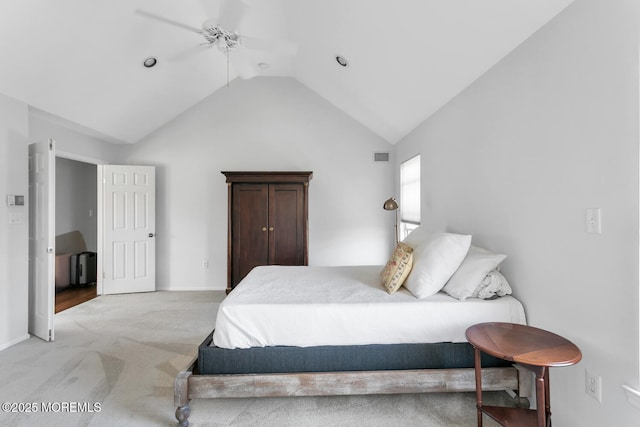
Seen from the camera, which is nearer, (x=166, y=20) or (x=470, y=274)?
(x=470, y=274)

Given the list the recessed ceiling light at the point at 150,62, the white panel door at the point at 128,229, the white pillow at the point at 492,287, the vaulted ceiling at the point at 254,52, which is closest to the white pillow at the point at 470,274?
the white pillow at the point at 492,287

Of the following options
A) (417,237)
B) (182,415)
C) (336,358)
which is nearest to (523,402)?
(336,358)

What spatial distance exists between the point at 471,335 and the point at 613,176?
37.3 inches

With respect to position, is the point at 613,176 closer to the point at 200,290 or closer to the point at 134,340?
the point at 134,340

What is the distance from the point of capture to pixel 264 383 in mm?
1712

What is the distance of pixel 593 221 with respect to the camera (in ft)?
4.66

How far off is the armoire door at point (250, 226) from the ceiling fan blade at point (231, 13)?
1925 millimetres

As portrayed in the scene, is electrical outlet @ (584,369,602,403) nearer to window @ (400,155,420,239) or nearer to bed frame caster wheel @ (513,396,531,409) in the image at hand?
bed frame caster wheel @ (513,396,531,409)

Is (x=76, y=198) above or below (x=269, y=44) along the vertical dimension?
below

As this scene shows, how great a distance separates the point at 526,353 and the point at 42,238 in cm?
388

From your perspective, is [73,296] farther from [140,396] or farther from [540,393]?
[540,393]

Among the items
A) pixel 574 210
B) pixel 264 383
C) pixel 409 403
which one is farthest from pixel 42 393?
pixel 574 210

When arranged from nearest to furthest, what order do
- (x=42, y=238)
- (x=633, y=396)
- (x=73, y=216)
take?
(x=633, y=396) < (x=42, y=238) < (x=73, y=216)

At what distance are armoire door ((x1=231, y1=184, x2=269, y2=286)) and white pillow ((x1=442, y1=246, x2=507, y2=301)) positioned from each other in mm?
2746
